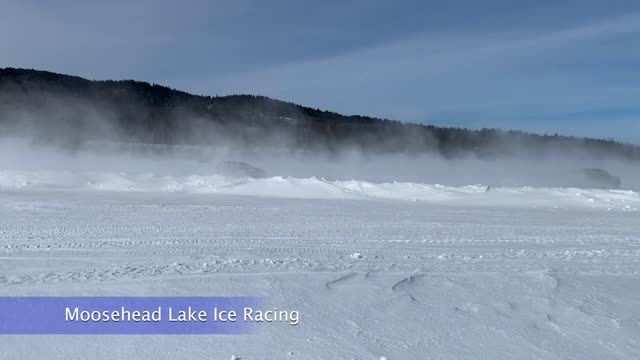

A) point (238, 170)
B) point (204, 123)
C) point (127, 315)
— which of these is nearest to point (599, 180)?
point (238, 170)

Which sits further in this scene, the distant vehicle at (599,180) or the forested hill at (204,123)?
the forested hill at (204,123)

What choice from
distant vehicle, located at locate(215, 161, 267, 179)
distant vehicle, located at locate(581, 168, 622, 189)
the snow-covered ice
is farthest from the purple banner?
distant vehicle, located at locate(581, 168, 622, 189)

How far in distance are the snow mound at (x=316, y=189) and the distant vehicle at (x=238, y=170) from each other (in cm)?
182

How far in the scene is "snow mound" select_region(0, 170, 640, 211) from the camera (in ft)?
60.0

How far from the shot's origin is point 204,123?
3497 cm

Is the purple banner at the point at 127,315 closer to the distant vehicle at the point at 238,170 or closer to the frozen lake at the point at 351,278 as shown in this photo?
the frozen lake at the point at 351,278

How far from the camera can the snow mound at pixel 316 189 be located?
18.3 meters

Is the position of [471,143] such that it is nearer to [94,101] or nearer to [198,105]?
[198,105]

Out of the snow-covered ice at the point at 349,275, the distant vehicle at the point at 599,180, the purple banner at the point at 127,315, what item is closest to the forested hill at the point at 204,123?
the distant vehicle at the point at 599,180

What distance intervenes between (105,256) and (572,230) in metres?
8.59

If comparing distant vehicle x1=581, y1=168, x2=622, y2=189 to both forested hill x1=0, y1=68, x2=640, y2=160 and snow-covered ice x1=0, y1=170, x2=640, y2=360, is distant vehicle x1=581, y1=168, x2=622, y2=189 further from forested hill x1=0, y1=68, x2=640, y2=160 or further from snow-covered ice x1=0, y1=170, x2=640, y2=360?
snow-covered ice x1=0, y1=170, x2=640, y2=360

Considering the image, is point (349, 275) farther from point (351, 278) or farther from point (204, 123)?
point (204, 123)

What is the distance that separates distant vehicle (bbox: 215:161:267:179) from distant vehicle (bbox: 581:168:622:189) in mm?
15517

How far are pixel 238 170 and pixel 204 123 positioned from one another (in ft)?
42.6
